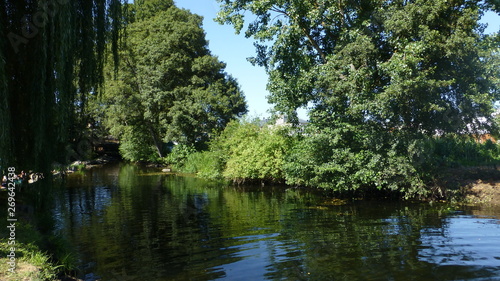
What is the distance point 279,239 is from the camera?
8.73 metres

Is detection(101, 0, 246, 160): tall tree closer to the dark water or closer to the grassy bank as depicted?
the dark water

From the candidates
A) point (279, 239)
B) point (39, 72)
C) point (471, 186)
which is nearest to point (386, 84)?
point (471, 186)

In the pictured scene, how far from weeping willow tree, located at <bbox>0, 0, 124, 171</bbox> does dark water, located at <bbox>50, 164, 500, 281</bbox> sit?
1.81 metres

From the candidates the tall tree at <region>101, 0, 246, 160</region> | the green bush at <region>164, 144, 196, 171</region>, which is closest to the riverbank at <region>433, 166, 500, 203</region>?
the tall tree at <region>101, 0, 246, 160</region>

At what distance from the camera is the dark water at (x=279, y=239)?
6.53 metres

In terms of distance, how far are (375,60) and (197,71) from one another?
19034 millimetres

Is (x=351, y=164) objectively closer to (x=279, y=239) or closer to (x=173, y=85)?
(x=279, y=239)

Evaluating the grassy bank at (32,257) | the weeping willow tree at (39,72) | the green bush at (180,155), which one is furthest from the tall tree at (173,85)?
the grassy bank at (32,257)

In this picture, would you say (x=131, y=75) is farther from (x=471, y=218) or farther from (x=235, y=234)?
(x=471, y=218)

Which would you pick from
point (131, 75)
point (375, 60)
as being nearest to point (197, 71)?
point (131, 75)

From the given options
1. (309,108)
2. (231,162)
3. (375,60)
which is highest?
(375,60)

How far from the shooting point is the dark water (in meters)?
6.53

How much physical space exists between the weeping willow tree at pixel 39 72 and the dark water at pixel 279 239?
1814mm

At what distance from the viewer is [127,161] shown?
40.3 m
